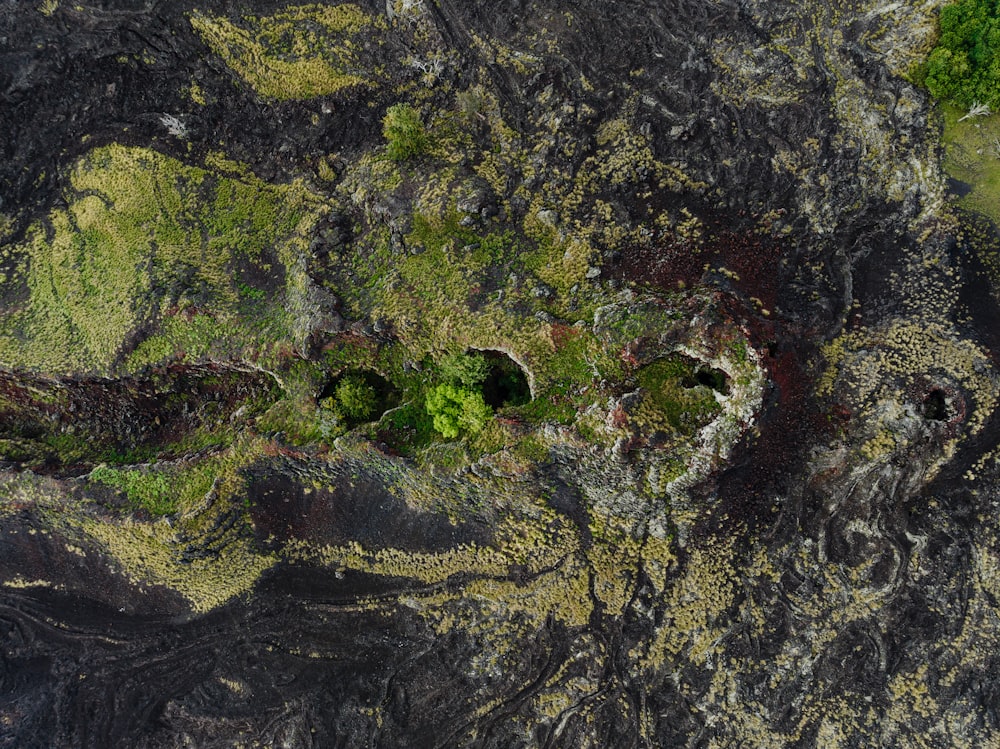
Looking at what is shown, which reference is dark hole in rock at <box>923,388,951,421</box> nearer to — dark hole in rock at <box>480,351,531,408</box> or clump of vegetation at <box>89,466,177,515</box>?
dark hole in rock at <box>480,351,531,408</box>

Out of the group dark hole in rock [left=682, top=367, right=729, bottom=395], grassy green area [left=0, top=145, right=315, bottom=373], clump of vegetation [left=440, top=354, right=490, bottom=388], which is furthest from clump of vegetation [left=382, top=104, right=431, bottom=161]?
dark hole in rock [left=682, top=367, right=729, bottom=395]

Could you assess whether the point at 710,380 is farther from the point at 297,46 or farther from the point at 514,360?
the point at 297,46

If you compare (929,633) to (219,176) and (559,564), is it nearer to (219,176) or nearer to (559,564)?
(559,564)

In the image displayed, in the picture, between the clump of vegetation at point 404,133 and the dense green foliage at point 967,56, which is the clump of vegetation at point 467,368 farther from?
the dense green foliage at point 967,56

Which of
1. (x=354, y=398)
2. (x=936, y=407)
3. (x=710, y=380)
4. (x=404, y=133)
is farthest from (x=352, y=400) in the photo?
(x=936, y=407)

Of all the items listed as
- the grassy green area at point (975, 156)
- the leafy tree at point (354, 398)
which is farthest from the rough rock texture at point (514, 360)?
the grassy green area at point (975, 156)

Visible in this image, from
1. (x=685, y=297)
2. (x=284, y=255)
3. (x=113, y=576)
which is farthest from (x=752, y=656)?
(x=113, y=576)
